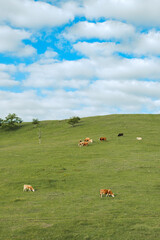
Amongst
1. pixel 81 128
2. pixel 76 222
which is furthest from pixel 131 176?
pixel 81 128

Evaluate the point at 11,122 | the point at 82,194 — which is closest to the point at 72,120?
the point at 11,122

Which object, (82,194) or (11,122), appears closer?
(82,194)

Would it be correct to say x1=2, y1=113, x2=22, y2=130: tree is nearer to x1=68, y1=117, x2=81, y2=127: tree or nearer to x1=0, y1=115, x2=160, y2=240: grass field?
x1=68, y1=117, x2=81, y2=127: tree

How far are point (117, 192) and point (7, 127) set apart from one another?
282 feet

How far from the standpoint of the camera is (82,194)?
856 inches

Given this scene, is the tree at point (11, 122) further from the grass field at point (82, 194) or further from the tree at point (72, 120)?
the grass field at point (82, 194)

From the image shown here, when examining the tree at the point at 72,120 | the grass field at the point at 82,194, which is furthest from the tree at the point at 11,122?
the grass field at the point at 82,194

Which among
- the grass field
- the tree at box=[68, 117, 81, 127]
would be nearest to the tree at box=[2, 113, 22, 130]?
the tree at box=[68, 117, 81, 127]

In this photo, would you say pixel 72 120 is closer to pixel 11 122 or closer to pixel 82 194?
pixel 11 122

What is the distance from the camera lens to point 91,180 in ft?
87.7

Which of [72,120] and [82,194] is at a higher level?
[72,120]

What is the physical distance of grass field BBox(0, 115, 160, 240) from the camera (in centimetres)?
1388

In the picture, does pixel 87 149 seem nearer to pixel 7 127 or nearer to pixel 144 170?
pixel 144 170

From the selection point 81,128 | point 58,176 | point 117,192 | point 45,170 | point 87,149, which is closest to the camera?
point 117,192
